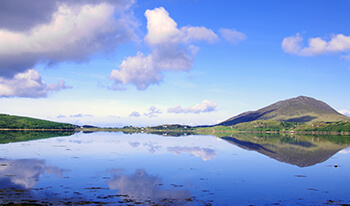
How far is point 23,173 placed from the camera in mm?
41656

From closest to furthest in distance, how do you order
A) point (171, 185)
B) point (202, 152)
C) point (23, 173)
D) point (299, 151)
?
1. point (171, 185)
2. point (23, 173)
3. point (202, 152)
4. point (299, 151)

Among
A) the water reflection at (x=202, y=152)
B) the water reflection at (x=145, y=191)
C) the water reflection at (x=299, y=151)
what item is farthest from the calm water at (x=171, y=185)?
the water reflection at (x=202, y=152)

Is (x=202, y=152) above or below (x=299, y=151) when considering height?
above

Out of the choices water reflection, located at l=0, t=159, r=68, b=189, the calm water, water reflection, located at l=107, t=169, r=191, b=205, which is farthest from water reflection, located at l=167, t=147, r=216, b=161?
water reflection, located at l=0, t=159, r=68, b=189

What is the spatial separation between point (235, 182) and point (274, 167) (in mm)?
19608

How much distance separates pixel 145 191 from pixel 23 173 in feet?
76.4

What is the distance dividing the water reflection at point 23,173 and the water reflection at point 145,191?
1076 cm

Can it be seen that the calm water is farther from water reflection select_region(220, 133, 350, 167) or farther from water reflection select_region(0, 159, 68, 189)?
water reflection select_region(220, 133, 350, 167)

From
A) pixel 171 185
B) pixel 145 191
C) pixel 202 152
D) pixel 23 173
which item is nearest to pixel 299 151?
pixel 202 152

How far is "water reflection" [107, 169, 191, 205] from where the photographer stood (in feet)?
91.7

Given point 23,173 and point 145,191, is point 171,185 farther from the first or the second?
point 23,173

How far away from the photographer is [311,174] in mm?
46719

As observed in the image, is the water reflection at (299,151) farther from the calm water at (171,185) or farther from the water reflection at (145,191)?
the water reflection at (145,191)

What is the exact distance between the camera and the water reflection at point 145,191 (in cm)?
2794
